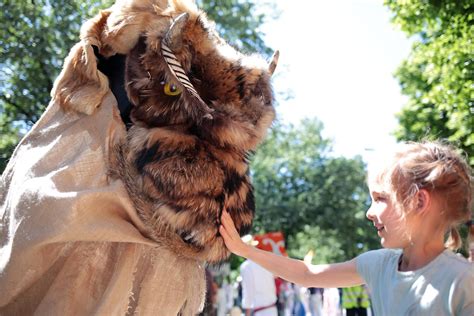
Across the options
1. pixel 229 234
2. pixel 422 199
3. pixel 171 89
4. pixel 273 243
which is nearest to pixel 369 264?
pixel 422 199

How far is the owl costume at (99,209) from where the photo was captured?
1.93 m

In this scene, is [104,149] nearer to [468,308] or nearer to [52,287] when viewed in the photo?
[52,287]

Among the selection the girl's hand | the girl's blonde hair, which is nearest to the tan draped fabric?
the girl's hand

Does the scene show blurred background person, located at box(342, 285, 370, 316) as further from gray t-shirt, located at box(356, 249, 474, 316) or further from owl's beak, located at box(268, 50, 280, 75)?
owl's beak, located at box(268, 50, 280, 75)

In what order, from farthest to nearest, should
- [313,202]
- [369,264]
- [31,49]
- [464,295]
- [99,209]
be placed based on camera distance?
1. [313,202]
2. [31,49]
3. [369,264]
4. [99,209]
5. [464,295]

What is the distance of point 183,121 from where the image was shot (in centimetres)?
205

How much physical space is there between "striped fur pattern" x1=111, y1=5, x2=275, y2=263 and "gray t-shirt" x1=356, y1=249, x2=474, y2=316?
0.53 meters

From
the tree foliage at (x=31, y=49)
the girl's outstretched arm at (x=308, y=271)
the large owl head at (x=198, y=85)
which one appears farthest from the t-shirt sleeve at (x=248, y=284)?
the large owl head at (x=198, y=85)

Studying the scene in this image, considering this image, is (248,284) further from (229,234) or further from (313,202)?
(313,202)

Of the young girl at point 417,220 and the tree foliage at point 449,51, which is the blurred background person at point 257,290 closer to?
the tree foliage at point 449,51

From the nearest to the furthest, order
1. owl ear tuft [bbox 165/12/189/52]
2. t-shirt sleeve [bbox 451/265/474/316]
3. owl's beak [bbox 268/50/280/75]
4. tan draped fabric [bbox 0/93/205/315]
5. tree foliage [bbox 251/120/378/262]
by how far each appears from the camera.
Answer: t-shirt sleeve [bbox 451/265/474/316]
tan draped fabric [bbox 0/93/205/315]
owl ear tuft [bbox 165/12/189/52]
owl's beak [bbox 268/50/280/75]
tree foliage [bbox 251/120/378/262]

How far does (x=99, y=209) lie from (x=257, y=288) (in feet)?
18.2

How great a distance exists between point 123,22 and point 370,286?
1.34m

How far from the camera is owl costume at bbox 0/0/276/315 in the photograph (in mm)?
1932
